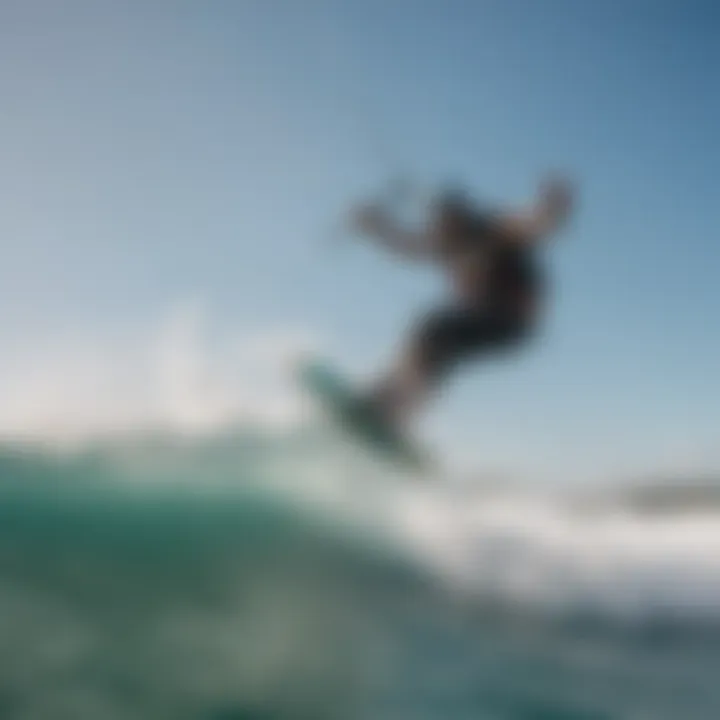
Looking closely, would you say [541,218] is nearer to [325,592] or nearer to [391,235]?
[391,235]

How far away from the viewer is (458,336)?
1.46m

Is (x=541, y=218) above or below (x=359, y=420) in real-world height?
above

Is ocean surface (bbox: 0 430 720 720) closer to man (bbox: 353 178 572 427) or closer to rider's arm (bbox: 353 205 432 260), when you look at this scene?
man (bbox: 353 178 572 427)

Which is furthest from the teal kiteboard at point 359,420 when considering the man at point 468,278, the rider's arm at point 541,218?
the rider's arm at point 541,218

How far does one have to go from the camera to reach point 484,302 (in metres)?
1.47

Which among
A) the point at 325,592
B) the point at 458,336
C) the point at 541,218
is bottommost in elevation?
the point at 325,592

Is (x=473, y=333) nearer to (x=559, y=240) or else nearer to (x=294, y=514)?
(x=559, y=240)

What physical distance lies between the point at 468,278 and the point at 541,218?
14 centimetres

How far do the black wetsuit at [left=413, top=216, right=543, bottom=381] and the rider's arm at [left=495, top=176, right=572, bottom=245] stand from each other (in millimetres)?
15

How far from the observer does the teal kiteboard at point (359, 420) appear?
141 cm

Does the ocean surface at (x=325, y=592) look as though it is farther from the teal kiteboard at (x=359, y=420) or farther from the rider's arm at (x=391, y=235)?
the rider's arm at (x=391, y=235)

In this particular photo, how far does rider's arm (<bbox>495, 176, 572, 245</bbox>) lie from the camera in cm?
145

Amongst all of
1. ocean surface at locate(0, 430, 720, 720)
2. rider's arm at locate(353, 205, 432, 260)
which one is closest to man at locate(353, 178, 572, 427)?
rider's arm at locate(353, 205, 432, 260)

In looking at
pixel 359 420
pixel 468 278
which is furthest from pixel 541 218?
pixel 359 420
